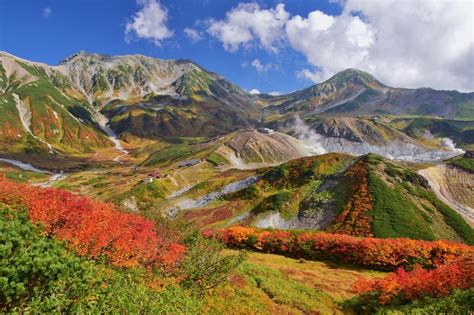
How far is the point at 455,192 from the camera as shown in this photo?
10781 cm

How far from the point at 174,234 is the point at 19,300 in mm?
21340

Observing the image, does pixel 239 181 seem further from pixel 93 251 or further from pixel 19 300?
pixel 19 300

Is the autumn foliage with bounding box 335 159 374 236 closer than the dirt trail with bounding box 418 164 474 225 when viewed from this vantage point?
Yes

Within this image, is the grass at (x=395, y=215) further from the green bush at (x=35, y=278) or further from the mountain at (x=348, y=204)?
the green bush at (x=35, y=278)

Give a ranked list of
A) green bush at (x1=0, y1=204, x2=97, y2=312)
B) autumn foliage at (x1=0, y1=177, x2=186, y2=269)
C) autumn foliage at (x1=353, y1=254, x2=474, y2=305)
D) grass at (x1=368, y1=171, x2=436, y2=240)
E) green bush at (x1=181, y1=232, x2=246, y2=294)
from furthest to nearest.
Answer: grass at (x1=368, y1=171, x2=436, y2=240)
autumn foliage at (x1=353, y1=254, x2=474, y2=305)
green bush at (x1=181, y1=232, x2=246, y2=294)
autumn foliage at (x1=0, y1=177, x2=186, y2=269)
green bush at (x1=0, y1=204, x2=97, y2=312)

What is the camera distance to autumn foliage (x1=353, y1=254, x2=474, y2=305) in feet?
87.9

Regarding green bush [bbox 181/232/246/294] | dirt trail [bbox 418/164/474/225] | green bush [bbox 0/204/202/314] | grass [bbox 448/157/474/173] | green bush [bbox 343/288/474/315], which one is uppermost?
grass [bbox 448/157/474/173]

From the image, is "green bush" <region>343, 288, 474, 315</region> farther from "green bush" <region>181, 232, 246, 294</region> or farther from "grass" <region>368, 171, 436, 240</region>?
"grass" <region>368, 171, 436, 240</region>

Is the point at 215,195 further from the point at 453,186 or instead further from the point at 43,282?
the point at 43,282

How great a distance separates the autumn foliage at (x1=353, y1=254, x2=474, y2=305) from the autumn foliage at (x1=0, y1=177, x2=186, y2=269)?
61.8ft

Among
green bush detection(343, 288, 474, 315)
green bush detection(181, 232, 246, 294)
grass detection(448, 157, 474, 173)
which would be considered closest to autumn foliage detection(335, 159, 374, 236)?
grass detection(448, 157, 474, 173)

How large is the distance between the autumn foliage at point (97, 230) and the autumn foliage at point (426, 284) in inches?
741

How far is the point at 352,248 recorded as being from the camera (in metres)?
57.0

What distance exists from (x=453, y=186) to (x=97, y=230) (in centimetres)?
11766
